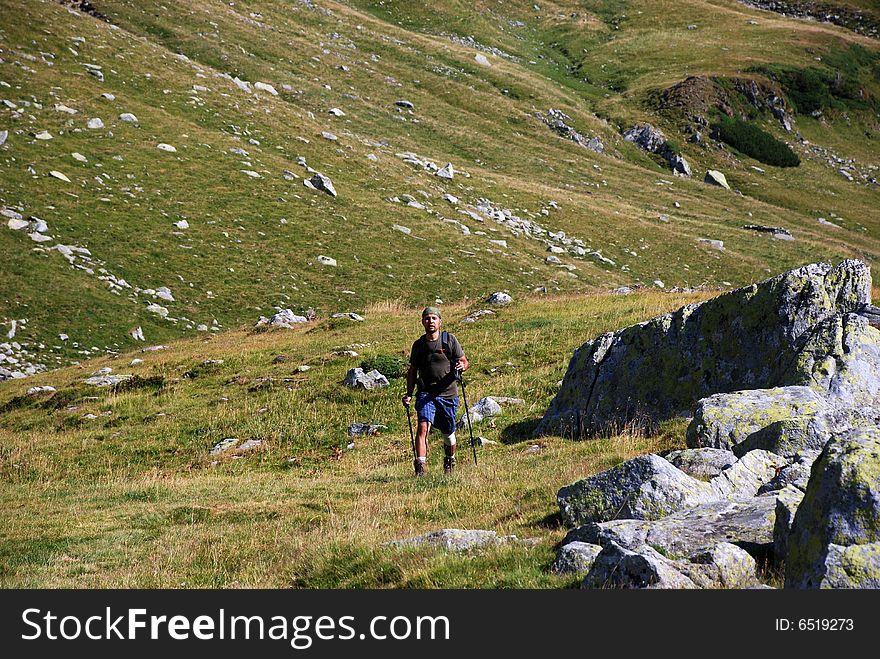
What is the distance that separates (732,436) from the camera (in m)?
11.7

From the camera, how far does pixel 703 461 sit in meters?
10.3

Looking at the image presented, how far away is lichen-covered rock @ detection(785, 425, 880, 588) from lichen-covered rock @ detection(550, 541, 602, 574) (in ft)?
5.91

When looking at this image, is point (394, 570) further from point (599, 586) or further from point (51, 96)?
point (51, 96)

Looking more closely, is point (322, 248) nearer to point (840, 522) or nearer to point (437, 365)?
point (437, 365)

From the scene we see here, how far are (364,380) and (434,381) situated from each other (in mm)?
9607

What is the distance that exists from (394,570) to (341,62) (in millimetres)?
91050

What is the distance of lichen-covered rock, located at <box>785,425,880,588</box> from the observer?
5617 millimetres

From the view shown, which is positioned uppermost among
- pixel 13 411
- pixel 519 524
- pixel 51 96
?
pixel 519 524

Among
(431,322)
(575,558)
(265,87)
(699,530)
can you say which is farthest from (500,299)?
(265,87)

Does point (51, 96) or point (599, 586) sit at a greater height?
point (599, 586)

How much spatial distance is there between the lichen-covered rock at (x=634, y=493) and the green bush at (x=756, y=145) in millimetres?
105422

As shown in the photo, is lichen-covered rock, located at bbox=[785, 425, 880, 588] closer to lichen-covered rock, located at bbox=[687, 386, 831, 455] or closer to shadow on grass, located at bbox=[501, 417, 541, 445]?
lichen-covered rock, located at bbox=[687, 386, 831, 455]

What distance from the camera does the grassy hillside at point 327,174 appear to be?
40094mm

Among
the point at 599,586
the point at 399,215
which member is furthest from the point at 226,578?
the point at 399,215
